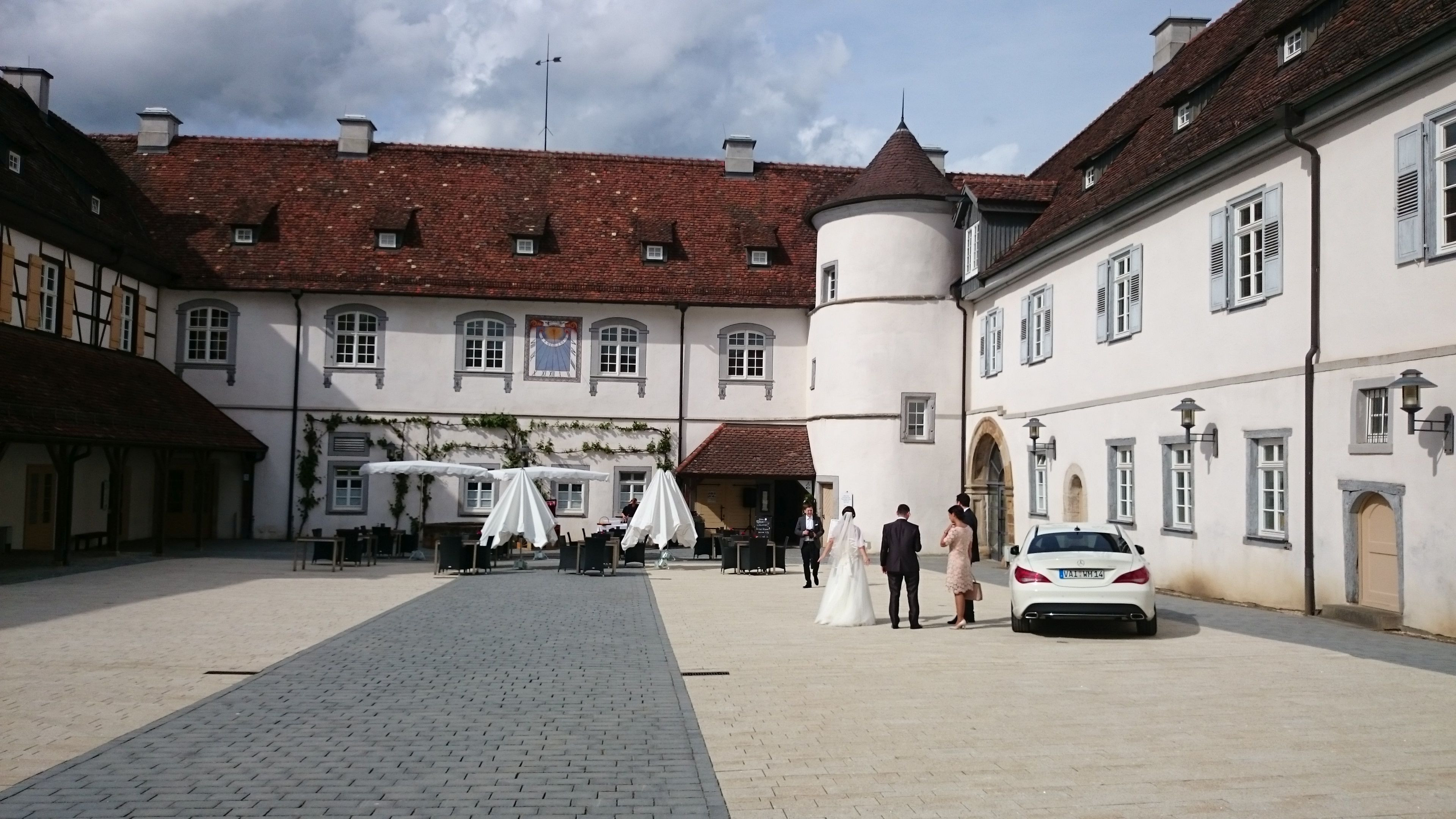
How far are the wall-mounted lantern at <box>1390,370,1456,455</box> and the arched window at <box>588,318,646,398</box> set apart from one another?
23.7 m

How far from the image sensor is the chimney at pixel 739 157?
3959 cm

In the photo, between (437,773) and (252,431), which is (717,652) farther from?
(252,431)

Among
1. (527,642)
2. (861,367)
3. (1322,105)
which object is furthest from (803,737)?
(861,367)

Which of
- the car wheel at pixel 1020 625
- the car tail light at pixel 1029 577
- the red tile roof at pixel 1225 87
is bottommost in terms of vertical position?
the car wheel at pixel 1020 625

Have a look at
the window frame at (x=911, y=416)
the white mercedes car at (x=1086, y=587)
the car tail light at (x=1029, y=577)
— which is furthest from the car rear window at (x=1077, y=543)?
the window frame at (x=911, y=416)

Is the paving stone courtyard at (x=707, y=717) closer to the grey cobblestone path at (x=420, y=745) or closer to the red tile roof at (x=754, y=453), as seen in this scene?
the grey cobblestone path at (x=420, y=745)

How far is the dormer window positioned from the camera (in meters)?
19.2

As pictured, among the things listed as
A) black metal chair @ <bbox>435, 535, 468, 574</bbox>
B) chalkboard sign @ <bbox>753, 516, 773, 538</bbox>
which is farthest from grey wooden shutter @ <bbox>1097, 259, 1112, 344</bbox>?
chalkboard sign @ <bbox>753, 516, 773, 538</bbox>

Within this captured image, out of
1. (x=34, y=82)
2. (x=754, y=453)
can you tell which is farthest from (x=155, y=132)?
(x=754, y=453)

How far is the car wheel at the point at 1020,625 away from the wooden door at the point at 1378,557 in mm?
4184

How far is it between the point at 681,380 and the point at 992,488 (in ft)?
32.2

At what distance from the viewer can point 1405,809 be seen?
665cm

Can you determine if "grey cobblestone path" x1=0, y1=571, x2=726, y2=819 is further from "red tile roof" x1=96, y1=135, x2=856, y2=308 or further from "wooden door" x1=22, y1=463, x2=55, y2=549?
"red tile roof" x1=96, y1=135, x2=856, y2=308

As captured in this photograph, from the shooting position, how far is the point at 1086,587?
14.4 meters
